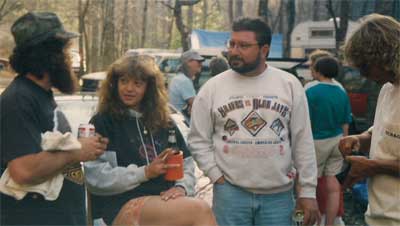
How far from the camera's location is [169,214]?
10.3 feet

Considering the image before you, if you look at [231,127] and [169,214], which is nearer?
[169,214]

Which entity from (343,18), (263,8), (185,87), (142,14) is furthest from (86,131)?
(142,14)

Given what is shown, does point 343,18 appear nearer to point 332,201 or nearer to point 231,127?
point 332,201

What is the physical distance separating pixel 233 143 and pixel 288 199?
0.48 m

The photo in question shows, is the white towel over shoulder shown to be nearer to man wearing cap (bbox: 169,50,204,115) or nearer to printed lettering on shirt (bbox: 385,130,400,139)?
printed lettering on shirt (bbox: 385,130,400,139)

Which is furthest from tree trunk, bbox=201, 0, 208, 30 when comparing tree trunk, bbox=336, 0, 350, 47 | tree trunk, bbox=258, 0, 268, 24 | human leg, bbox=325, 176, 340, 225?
human leg, bbox=325, 176, 340, 225

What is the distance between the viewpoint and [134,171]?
3.29m

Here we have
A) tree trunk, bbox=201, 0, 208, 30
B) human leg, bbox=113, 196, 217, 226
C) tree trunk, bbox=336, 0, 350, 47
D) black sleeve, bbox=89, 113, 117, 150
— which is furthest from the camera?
tree trunk, bbox=201, 0, 208, 30

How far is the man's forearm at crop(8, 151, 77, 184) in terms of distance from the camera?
2607 mm

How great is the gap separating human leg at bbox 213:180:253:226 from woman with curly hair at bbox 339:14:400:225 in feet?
2.38

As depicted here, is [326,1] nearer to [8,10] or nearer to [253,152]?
[8,10]

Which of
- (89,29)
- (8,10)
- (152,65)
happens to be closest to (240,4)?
(89,29)

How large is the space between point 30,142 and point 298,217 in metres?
1.71

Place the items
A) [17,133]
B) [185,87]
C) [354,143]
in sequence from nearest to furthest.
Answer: [17,133], [354,143], [185,87]
